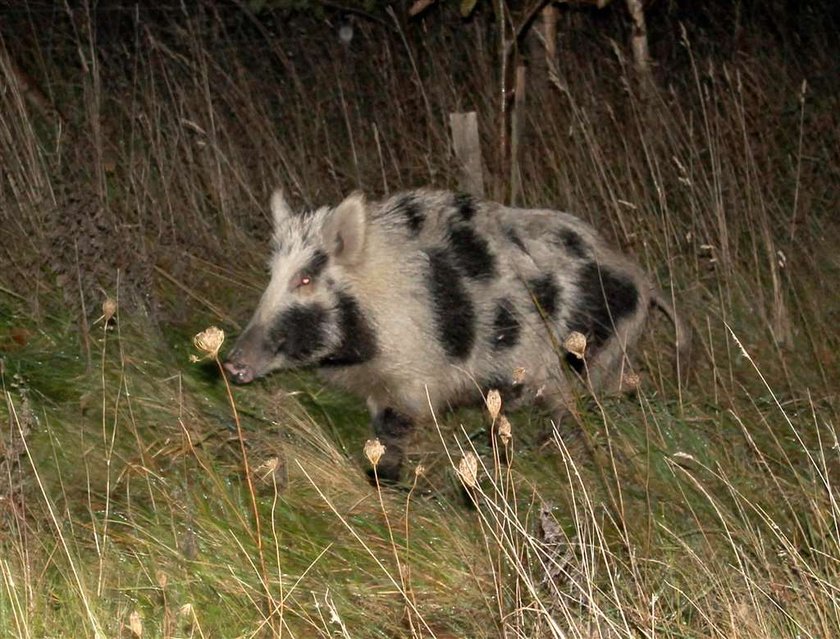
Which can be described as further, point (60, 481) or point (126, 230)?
point (126, 230)

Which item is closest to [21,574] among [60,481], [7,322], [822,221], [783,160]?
[60,481]

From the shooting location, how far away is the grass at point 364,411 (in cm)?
352

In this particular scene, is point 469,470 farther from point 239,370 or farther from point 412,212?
point 412,212

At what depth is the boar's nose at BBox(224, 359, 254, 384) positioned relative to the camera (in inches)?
196

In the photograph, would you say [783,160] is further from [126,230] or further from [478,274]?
[126,230]

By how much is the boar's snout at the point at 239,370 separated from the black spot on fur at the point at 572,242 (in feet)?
4.54

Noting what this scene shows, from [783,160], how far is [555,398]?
121 inches

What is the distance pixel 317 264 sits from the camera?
5.28 m

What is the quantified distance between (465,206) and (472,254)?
0.22m

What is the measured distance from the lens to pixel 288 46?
9.40 meters

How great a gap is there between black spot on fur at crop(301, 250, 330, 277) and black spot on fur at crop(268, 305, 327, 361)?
0.13 meters

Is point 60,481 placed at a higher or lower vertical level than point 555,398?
higher

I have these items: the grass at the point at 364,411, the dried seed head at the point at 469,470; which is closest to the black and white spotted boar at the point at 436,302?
the grass at the point at 364,411

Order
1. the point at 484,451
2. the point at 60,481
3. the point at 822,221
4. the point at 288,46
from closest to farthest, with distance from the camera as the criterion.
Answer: the point at 60,481
the point at 484,451
the point at 822,221
the point at 288,46
